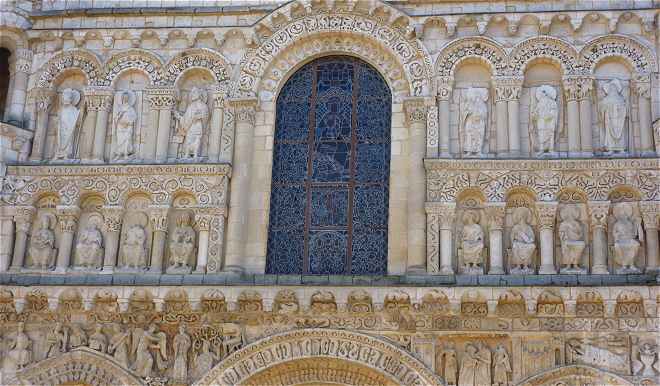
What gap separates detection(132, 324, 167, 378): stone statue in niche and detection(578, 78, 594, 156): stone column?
6.68 meters

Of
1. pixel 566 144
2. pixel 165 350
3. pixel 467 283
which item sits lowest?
pixel 165 350

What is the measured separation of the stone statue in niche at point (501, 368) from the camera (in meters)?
14.2

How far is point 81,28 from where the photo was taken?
17047mm

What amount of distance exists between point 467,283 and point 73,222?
19.6 ft

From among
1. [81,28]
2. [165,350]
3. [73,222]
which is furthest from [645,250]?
[81,28]

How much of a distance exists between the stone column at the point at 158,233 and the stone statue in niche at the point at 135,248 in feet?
0.50

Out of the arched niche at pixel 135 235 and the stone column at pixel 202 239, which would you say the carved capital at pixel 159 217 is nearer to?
the arched niche at pixel 135 235

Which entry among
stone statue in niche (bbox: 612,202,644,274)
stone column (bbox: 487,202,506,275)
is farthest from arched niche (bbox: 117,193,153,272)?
stone statue in niche (bbox: 612,202,644,274)

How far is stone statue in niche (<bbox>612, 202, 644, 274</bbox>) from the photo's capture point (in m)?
14.6

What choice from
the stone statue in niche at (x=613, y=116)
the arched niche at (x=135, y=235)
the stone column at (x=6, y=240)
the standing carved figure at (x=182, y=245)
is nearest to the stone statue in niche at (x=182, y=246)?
the standing carved figure at (x=182, y=245)

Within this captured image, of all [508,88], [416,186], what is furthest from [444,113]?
[416,186]

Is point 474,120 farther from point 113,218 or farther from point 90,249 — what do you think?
point 90,249

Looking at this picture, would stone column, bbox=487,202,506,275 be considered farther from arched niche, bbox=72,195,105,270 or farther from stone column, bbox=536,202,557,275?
arched niche, bbox=72,195,105,270

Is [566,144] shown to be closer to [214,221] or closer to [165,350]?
[214,221]
